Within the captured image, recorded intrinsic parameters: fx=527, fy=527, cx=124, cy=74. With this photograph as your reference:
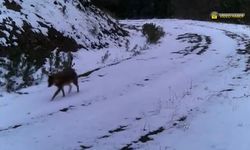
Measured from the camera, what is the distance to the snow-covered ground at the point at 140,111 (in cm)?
824

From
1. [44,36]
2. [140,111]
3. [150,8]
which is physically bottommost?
[140,111]

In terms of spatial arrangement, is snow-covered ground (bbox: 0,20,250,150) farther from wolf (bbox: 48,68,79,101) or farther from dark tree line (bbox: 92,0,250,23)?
dark tree line (bbox: 92,0,250,23)

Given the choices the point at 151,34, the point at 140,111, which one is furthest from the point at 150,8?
the point at 140,111

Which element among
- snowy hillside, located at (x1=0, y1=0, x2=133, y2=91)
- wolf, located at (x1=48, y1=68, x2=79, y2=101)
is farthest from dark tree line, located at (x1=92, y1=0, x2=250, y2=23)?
wolf, located at (x1=48, y1=68, x2=79, y2=101)

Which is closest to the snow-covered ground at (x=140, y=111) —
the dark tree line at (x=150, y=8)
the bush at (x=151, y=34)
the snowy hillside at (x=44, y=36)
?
the snowy hillside at (x=44, y=36)

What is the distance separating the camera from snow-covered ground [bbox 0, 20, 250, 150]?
27.0 ft

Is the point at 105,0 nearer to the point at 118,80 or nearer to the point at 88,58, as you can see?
the point at 88,58

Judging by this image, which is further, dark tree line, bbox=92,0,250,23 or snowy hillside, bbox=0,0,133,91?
dark tree line, bbox=92,0,250,23

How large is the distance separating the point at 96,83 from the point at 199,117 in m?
4.16

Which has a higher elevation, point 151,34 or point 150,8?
point 150,8

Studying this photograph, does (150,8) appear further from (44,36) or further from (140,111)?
(140,111)

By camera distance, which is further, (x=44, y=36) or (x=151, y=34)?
(x=151, y=34)

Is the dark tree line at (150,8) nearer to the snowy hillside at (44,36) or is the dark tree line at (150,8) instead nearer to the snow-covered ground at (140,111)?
the snowy hillside at (44,36)

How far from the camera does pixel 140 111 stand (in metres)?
10.1
